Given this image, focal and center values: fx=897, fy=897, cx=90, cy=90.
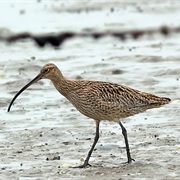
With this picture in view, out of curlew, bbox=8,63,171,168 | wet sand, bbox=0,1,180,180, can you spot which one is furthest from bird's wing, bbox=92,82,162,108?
wet sand, bbox=0,1,180,180

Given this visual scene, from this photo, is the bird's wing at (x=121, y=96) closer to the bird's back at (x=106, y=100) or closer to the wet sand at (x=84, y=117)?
the bird's back at (x=106, y=100)

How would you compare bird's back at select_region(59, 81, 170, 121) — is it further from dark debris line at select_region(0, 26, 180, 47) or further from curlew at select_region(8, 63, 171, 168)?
dark debris line at select_region(0, 26, 180, 47)

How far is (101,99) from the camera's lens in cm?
1032

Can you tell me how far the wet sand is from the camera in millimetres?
9977

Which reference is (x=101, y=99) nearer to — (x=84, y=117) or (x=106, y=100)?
(x=106, y=100)

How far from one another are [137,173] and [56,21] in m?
16.2

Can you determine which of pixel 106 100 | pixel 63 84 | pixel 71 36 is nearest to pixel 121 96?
pixel 106 100

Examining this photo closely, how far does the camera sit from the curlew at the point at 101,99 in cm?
1028

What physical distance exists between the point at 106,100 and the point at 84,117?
2436mm

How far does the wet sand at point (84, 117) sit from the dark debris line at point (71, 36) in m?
0.27

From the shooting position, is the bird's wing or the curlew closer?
the curlew

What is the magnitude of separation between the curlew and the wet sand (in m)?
0.40

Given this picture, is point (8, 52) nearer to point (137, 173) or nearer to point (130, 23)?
point (130, 23)

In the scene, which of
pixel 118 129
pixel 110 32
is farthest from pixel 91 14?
pixel 118 129
